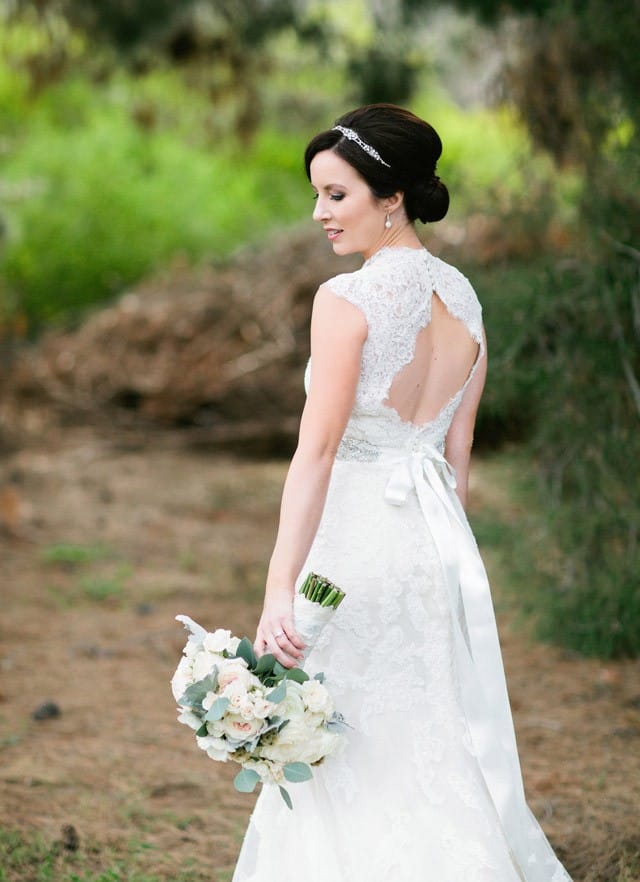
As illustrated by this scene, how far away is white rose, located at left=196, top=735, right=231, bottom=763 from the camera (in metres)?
2.27

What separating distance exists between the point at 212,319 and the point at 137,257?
22.5 feet

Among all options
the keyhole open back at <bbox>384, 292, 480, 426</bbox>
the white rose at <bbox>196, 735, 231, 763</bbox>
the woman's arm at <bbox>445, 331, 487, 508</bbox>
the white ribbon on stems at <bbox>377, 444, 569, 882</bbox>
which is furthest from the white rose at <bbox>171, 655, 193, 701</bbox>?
the woman's arm at <bbox>445, 331, 487, 508</bbox>

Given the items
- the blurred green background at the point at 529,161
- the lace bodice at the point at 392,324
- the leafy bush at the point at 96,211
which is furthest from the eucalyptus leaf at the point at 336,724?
the leafy bush at the point at 96,211

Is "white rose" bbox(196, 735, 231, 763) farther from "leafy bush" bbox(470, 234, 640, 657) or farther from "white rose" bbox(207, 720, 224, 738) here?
"leafy bush" bbox(470, 234, 640, 657)

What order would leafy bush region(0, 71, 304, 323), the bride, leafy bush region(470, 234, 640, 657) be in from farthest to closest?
leafy bush region(0, 71, 304, 323)
leafy bush region(470, 234, 640, 657)
the bride

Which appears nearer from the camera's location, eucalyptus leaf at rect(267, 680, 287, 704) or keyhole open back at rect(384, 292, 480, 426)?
eucalyptus leaf at rect(267, 680, 287, 704)

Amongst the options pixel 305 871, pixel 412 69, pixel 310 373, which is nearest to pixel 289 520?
pixel 310 373

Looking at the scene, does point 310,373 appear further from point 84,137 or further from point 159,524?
point 84,137

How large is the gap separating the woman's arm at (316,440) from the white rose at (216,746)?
0.67 ft

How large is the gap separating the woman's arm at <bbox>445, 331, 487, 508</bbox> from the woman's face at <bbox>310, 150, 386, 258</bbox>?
1.35 feet

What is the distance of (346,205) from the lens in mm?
2549

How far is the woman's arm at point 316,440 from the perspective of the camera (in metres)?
2.37

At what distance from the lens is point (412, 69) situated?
7.03 metres

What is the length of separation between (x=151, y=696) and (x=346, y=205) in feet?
10.2
